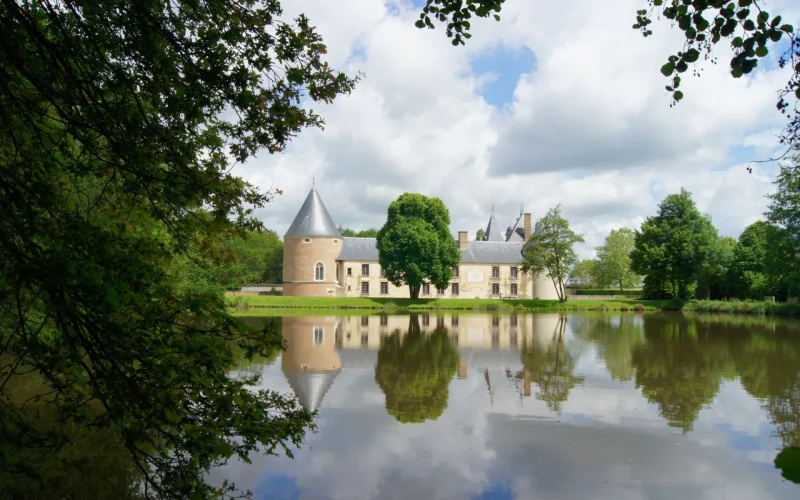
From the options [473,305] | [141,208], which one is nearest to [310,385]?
[141,208]

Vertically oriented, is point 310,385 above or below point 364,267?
below

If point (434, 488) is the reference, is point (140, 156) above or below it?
above

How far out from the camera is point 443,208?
130 ft

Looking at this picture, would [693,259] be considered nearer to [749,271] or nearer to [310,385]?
[749,271]

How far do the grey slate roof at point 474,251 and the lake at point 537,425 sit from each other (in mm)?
32738

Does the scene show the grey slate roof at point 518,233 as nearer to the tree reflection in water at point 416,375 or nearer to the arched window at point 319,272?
the arched window at point 319,272

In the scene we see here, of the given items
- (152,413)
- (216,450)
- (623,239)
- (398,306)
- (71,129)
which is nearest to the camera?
(216,450)

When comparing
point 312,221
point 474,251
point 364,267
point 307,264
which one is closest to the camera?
point 307,264

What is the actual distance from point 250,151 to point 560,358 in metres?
10.5

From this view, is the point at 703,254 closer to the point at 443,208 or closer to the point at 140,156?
the point at 443,208

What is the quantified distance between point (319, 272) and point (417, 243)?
9096 mm

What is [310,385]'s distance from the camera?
9750mm

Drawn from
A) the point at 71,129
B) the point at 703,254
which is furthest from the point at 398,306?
the point at 71,129

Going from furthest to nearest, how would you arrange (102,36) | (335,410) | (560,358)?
(560,358)
(335,410)
(102,36)
